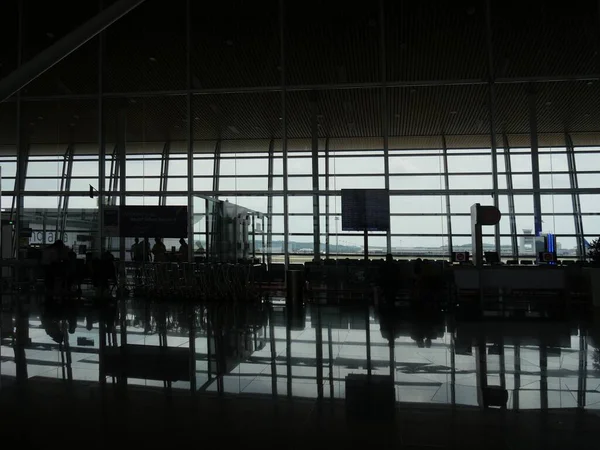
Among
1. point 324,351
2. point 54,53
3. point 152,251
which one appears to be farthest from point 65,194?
point 54,53

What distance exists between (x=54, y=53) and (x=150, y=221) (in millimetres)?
9764

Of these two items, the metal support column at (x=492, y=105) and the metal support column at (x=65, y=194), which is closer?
the metal support column at (x=492, y=105)

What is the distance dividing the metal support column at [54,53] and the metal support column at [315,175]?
9.87 m

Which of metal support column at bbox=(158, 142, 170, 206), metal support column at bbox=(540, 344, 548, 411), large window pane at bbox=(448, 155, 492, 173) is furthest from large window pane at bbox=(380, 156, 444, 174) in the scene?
metal support column at bbox=(540, 344, 548, 411)

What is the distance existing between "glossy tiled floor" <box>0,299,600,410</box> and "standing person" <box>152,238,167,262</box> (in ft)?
11.0

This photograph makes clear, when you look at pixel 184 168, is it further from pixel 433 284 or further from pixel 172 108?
pixel 433 284

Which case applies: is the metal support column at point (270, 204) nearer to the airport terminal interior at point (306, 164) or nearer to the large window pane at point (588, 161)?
the airport terminal interior at point (306, 164)

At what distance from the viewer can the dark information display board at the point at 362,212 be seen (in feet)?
43.5

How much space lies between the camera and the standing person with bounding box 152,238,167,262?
14.0 m

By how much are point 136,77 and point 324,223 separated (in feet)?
22.4

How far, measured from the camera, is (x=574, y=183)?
13.8 m

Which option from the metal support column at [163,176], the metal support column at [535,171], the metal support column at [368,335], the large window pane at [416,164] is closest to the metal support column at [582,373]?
the metal support column at [368,335]

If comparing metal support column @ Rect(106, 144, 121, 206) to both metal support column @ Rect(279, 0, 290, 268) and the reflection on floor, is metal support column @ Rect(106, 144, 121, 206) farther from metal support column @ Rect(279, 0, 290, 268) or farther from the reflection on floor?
the reflection on floor

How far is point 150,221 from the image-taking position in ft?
44.7
